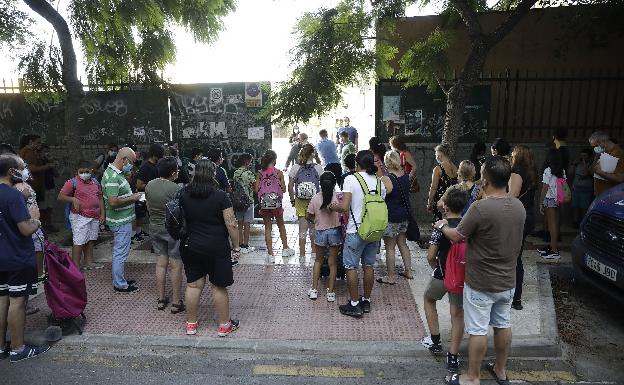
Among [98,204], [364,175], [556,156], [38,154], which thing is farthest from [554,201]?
[38,154]

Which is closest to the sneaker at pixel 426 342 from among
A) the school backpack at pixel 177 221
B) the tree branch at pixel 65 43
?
the school backpack at pixel 177 221

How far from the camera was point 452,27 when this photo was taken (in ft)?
30.1

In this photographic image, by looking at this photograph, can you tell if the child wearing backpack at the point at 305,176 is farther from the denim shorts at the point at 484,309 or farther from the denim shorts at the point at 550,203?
the denim shorts at the point at 550,203

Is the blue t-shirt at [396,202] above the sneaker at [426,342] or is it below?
above

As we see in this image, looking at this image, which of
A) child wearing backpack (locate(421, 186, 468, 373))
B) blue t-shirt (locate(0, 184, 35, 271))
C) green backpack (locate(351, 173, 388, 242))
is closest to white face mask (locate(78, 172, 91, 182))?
blue t-shirt (locate(0, 184, 35, 271))

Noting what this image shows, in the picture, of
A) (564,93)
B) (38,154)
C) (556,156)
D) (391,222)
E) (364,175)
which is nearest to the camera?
(364,175)

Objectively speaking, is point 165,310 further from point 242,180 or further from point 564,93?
point 564,93

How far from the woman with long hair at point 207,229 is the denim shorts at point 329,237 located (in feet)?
3.88

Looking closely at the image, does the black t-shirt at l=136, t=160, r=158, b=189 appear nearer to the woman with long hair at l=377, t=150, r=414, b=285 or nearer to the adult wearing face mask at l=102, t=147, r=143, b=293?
the adult wearing face mask at l=102, t=147, r=143, b=293

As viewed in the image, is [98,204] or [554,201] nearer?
[98,204]

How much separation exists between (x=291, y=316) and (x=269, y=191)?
2142 millimetres

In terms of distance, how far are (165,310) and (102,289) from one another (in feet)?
4.04

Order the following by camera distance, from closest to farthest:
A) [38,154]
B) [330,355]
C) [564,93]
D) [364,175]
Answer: [330,355], [364,175], [38,154], [564,93]

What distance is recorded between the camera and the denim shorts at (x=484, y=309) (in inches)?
144
